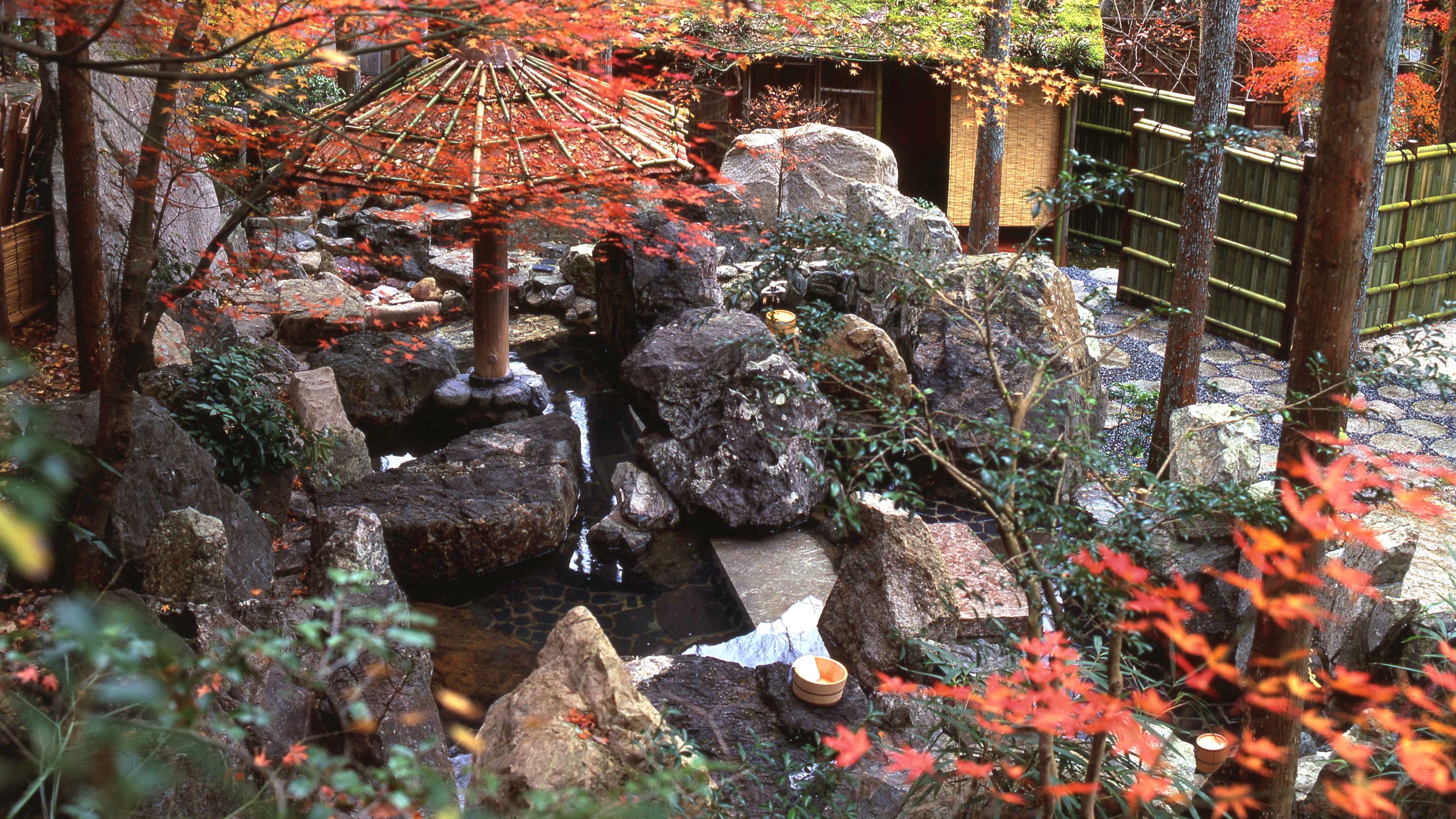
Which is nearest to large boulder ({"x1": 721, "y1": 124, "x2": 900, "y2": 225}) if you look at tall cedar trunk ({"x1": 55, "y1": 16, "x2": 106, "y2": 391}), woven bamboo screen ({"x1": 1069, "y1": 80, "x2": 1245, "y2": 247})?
woven bamboo screen ({"x1": 1069, "y1": 80, "x2": 1245, "y2": 247})

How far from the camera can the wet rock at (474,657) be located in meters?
5.75

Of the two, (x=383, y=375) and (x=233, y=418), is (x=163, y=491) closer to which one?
(x=233, y=418)

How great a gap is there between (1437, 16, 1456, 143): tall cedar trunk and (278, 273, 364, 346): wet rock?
38.1 ft

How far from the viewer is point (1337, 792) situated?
10.9 ft

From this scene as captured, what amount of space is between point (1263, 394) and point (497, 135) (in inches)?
291

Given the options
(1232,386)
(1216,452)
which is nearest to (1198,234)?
(1216,452)

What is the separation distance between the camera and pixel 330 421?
7.71 meters

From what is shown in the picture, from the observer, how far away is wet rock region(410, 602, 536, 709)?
5750 mm

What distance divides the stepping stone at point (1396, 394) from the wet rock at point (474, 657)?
8.28 m

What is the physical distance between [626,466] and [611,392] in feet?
7.73

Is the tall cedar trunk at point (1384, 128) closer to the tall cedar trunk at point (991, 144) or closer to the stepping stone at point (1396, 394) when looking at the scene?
the stepping stone at point (1396, 394)

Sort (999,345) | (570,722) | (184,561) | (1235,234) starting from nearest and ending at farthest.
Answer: (570,722)
(184,561)
(999,345)
(1235,234)

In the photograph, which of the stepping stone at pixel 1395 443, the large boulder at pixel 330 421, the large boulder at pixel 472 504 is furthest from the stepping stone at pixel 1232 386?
the large boulder at pixel 330 421

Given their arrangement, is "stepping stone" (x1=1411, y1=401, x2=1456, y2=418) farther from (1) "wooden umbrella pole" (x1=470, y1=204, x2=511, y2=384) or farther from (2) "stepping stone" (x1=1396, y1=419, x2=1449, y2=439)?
(1) "wooden umbrella pole" (x1=470, y1=204, x2=511, y2=384)
